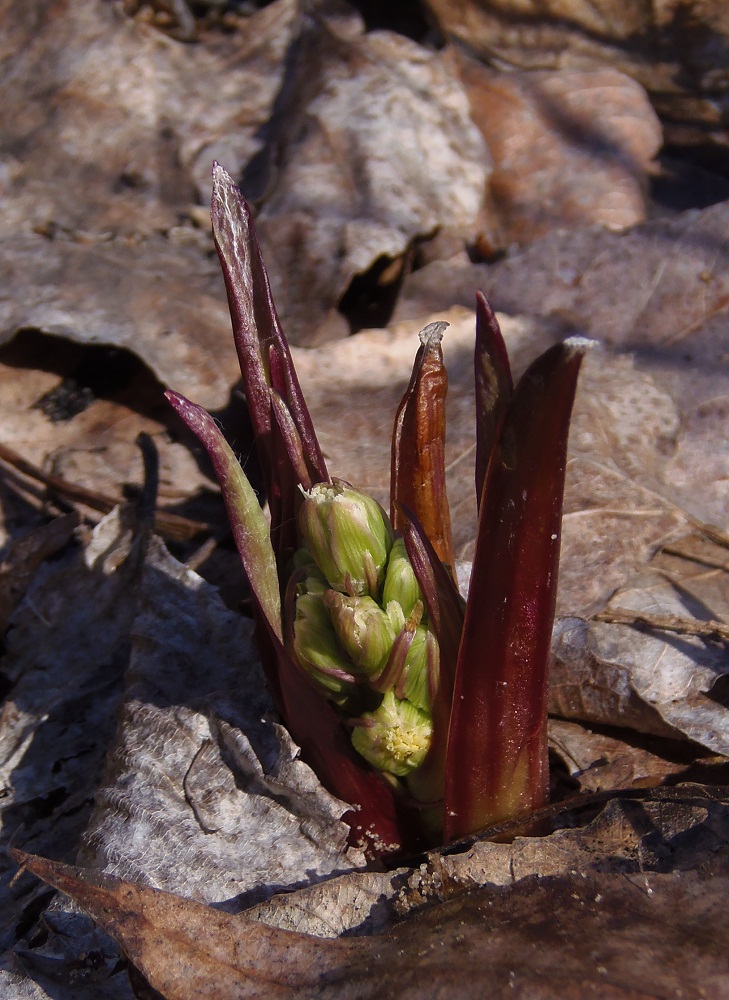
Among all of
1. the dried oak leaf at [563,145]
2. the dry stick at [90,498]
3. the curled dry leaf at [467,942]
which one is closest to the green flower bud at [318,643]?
the curled dry leaf at [467,942]

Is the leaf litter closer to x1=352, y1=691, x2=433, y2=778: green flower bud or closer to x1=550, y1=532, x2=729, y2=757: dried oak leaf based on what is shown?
x1=550, y1=532, x2=729, y2=757: dried oak leaf

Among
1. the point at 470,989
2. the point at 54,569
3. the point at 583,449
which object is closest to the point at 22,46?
the point at 54,569

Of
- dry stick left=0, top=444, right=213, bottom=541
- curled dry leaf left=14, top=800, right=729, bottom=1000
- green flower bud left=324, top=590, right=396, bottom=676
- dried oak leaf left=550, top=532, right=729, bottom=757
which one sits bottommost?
dry stick left=0, top=444, right=213, bottom=541

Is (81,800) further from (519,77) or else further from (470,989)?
(519,77)

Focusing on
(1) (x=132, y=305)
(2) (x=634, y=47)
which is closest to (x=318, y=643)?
(1) (x=132, y=305)

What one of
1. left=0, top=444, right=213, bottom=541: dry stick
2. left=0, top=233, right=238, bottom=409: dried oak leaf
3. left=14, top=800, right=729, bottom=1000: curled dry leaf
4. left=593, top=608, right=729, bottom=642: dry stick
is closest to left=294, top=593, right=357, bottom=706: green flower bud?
left=14, top=800, right=729, bottom=1000: curled dry leaf
